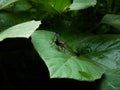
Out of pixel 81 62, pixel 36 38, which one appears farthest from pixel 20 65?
pixel 81 62

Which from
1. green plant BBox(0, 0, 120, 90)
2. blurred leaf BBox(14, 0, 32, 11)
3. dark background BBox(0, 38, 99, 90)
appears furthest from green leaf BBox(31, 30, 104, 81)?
blurred leaf BBox(14, 0, 32, 11)

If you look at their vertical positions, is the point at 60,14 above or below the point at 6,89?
above

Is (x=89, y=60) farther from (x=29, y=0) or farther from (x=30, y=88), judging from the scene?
(x=29, y=0)

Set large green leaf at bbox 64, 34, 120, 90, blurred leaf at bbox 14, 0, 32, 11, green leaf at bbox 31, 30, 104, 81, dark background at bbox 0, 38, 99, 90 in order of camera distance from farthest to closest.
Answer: blurred leaf at bbox 14, 0, 32, 11
dark background at bbox 0, 38, 99, 90
large green leaf at bbox 64, 34, 120, 90
green leaf at bbox 31, 30, 104, 81

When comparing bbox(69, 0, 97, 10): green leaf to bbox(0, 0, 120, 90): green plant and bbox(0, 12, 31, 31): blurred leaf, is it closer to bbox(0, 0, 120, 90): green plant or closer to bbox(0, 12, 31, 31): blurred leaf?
bbox(0, 0, 120, 90): green plant

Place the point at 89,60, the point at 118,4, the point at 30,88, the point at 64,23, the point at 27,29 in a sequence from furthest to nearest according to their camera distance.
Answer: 1. the point at 118,4
2. the point at 64,23
3. the point at 30,88
4. the point at 89,60
5. the point at 27,29
